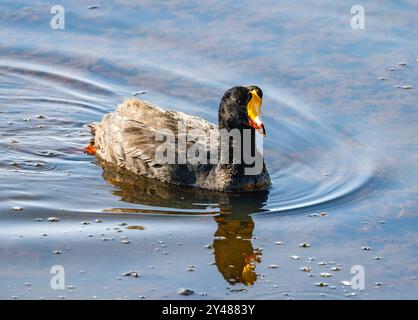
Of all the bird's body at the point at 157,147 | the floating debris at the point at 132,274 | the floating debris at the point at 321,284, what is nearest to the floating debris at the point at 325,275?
the floating debris at the point at 321,284

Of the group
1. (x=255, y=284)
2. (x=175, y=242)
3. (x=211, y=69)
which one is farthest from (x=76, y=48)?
(x=255, y=284)

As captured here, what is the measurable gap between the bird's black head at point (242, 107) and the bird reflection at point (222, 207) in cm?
85

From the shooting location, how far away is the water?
10.0 meters

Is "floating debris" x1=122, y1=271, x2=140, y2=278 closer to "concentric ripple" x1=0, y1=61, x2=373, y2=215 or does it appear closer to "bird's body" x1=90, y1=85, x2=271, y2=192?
"concentric ripple" x1=0, y1=61, x2=373, y2=215

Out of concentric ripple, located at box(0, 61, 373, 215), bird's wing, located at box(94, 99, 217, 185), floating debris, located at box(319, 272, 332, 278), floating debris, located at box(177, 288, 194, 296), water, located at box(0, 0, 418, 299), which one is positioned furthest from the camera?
bird's wing, located at box(94, 99, 217, 185)

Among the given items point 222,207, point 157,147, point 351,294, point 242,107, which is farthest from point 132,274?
point 242,107

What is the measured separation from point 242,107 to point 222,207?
1.26 m

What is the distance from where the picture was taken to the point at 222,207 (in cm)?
1187

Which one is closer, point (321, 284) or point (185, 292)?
point (185, 292)

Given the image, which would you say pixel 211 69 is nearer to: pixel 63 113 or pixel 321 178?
pixel 63 113

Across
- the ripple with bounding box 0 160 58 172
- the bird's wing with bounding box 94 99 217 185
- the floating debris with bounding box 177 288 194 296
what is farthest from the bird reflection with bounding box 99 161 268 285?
the ripple with bounding box 0 160 58 172

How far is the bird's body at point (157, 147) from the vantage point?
12.3m

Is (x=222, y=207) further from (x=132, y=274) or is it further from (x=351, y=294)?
(x=351, y=294)

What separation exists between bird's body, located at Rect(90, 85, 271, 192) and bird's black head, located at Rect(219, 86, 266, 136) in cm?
46
